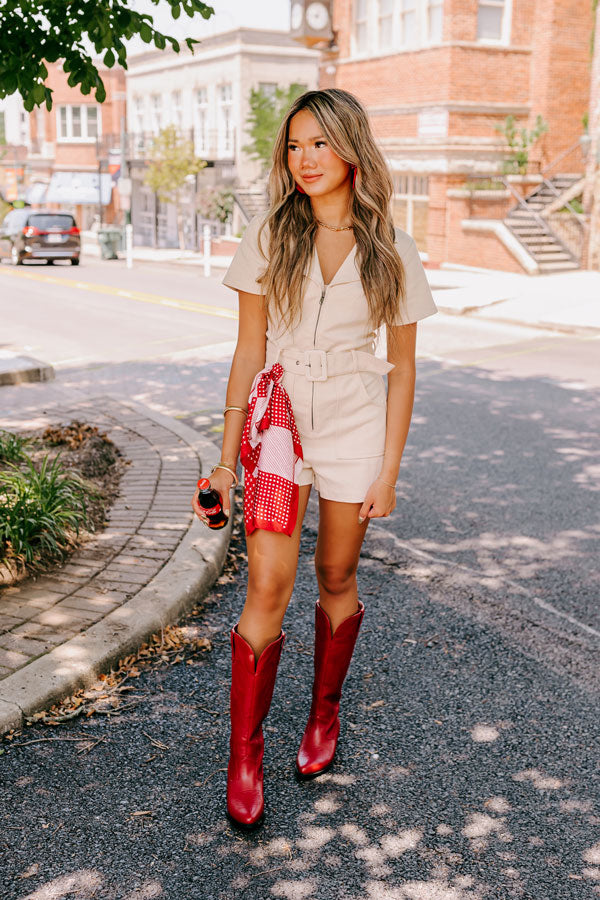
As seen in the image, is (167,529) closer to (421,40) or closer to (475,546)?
(475,546)

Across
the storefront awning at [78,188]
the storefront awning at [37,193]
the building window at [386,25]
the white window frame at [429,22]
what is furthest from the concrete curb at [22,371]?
the storefront awning at [37,193]

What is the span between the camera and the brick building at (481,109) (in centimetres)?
2525

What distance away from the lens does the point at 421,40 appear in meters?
26.7

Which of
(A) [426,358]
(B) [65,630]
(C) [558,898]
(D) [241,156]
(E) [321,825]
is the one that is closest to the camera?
(C) [558,898]

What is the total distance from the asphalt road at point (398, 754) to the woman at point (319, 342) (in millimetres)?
257

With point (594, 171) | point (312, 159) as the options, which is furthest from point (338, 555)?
point (594, 171)

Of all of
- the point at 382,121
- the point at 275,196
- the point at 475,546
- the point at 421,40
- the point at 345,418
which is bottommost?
the point at 475,546

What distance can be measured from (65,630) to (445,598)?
5.96ft

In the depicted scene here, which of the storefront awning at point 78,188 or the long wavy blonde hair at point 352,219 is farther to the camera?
the storefront awning at point 78,188

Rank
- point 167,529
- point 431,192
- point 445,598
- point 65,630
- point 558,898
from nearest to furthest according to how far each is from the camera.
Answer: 1. point 558,898
2. point 65,630
3. point 445,598
4. point 167,529
5. point 431,192

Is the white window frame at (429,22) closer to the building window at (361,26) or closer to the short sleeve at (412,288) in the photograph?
the building window at (361,26)

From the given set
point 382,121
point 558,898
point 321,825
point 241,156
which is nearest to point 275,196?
point 321,825

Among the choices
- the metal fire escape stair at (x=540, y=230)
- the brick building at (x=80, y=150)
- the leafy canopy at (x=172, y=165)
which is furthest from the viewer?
the brick building at (x=80, y=150)

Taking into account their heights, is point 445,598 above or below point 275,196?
below
